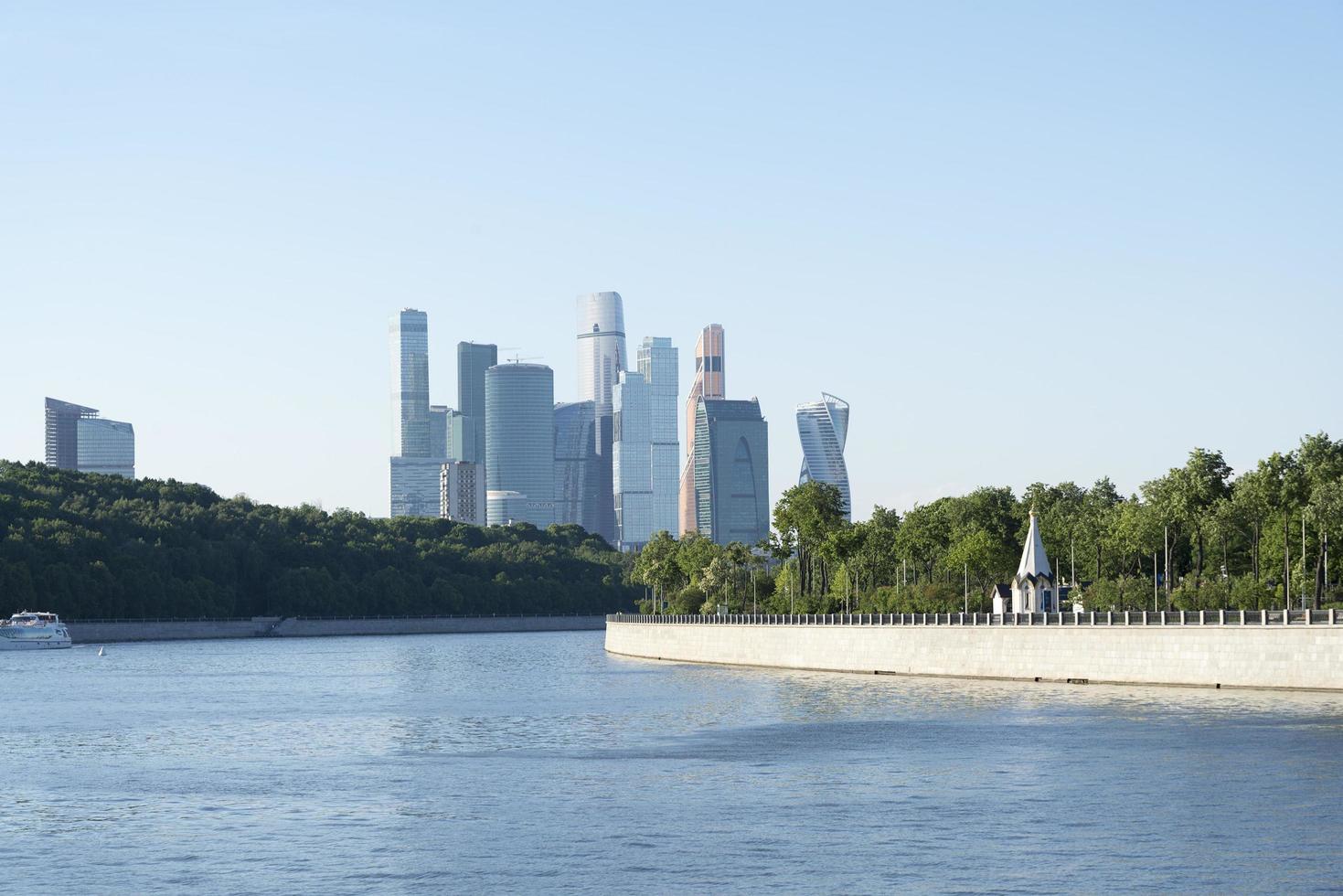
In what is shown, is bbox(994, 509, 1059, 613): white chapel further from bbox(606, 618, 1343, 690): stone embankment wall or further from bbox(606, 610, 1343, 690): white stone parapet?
bbox(606, 618, 1343, 690): stone embankment wall

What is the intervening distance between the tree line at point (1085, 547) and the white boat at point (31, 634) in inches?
2568

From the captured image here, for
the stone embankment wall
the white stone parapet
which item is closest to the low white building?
the white stone parapet

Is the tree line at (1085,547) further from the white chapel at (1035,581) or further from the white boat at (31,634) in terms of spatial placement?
the white boat at (31,634)

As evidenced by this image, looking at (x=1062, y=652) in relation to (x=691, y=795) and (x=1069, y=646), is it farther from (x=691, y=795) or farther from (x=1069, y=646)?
(x=691, y=795)

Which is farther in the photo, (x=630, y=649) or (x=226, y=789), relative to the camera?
(x=630, y=649)

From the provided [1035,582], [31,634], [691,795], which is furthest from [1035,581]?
[31,634]

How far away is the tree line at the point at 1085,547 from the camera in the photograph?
117 m

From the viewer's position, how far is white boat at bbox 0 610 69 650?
189 metres

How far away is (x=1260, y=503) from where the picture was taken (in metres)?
117

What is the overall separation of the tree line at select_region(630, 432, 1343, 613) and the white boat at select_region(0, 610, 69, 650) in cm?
6523

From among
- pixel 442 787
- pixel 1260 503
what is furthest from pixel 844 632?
pixel 442 787

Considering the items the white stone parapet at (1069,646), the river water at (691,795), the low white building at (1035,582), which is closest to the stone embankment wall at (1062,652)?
the white stone parapet at (1069,646)

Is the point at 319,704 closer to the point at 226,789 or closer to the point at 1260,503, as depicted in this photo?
the point at 226,789

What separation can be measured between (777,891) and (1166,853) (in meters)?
9.44
